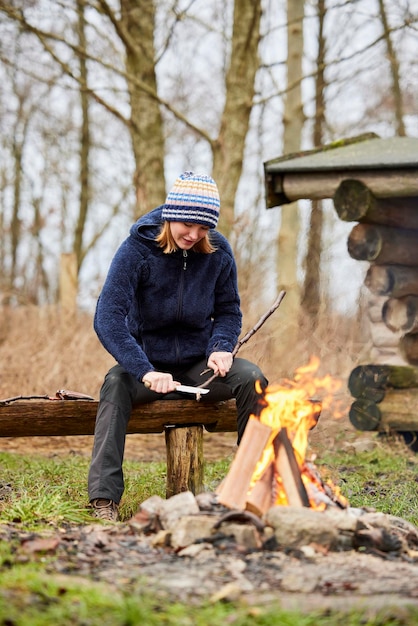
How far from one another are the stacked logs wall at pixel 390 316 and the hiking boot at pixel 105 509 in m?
4.10

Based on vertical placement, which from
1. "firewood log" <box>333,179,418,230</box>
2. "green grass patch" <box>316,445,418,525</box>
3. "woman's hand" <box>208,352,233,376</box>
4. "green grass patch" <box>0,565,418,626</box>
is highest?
"firewood log" <box>333,179,418,230</box>

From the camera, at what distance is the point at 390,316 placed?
343 inches

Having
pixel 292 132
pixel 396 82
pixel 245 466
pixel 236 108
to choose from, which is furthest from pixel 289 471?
pixel 396 82

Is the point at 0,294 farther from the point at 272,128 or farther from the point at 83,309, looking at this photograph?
the point at 272,128

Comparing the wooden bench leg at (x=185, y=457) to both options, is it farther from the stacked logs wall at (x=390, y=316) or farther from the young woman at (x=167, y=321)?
the stacked logs wall at (x=390, y=316)

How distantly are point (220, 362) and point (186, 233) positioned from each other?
80 centimetres

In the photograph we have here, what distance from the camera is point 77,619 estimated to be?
307 cm

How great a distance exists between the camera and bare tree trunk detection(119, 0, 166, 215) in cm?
1105

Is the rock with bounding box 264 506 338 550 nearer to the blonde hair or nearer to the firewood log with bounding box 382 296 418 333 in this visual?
the blonde hair

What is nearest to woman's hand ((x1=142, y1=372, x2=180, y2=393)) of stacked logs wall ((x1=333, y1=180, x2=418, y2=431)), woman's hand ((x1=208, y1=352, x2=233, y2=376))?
woman's hand ((x1=208, y1=352, x2=233, y2=376))

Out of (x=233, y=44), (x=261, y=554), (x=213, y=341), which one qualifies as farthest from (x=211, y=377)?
(x=233, y=44)

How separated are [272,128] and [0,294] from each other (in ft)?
29.5

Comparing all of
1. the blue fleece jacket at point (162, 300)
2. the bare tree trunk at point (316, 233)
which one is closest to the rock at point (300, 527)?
the blue fleece jacket at point (162, 300)

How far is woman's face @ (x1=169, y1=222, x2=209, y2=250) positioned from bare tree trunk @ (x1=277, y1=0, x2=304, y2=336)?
7738 millimetres
